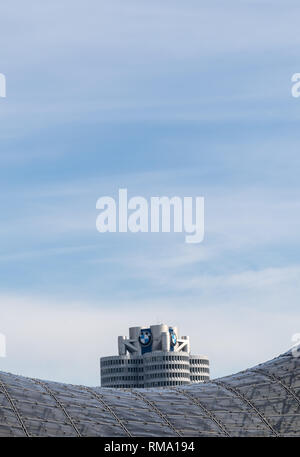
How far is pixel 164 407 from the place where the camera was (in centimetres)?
11375

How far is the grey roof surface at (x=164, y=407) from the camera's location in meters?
102

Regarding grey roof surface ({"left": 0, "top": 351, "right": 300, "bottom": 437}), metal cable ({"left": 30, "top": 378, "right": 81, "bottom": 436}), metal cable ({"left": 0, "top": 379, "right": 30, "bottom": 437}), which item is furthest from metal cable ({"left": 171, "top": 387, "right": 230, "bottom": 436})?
metal cable ({"left": 0, "top": 379, "right": 30, "bottom": 437})

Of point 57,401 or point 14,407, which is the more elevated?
point 57,401

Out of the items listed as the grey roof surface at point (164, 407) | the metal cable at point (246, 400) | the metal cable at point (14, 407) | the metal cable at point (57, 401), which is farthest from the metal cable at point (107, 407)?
the metal cable at point (246, 400)

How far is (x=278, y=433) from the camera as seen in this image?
112625 millimetres

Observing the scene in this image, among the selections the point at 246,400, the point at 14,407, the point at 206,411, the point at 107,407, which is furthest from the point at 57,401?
the point at 246,400

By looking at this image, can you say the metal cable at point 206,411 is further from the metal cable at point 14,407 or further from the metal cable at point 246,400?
the metal cable at point 14,407

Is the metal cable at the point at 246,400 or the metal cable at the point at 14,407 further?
the metal cable at the point at 246,400

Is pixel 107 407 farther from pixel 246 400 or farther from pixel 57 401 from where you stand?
pixel 246 400

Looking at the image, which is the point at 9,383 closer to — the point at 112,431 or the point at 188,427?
the point at 112,431

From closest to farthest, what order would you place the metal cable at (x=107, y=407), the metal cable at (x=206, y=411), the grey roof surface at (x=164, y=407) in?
1. the grey roof surface at (x=164, y=407)
2. the metal cable at (x=107, y=407)
3. the metal cable at (x=206, y=411)

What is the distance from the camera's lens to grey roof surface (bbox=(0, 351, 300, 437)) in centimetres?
10206
